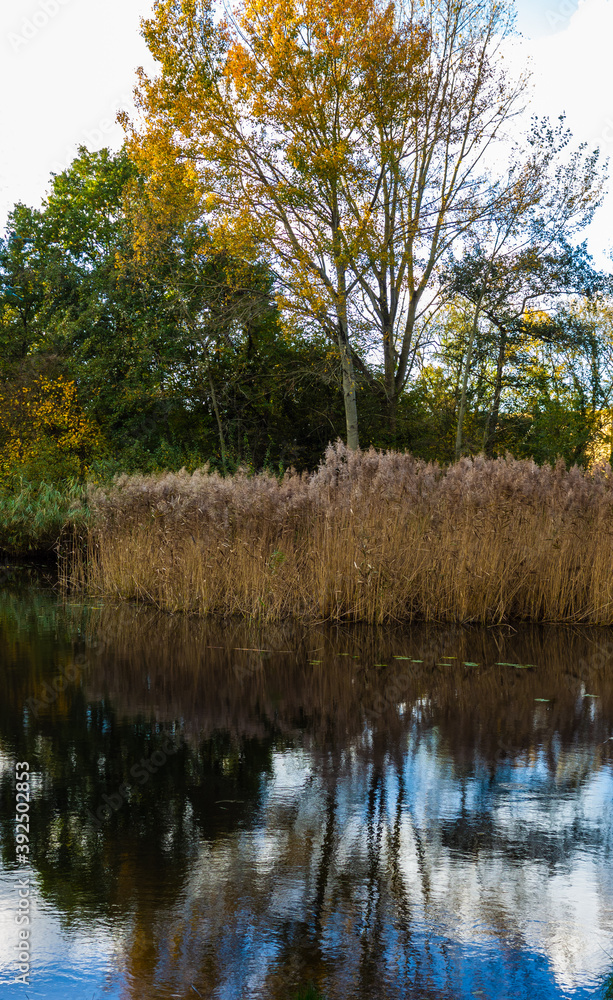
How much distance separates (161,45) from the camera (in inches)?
832

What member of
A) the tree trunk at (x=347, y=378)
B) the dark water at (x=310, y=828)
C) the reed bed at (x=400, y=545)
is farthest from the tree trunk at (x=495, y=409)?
the dark water at (x=310, y=828)

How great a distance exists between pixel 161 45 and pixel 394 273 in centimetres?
820

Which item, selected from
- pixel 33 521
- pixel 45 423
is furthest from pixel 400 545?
pixel 45 423

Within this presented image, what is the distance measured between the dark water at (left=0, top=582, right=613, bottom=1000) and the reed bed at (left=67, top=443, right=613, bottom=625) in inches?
82.8

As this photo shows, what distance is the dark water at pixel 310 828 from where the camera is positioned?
262cm

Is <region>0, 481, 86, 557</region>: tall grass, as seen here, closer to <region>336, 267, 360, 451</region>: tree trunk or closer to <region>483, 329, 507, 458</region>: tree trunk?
<region>336, 267, 360, 451</region>: tree trunk

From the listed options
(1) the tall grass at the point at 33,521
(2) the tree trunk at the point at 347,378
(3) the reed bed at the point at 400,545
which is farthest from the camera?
(2) the tree trunk at the point at 347,378

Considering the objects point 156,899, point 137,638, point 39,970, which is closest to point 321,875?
point 156,899

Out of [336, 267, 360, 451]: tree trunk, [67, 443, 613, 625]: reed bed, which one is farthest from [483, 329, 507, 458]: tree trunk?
[67, 443, 613, 625]: reed bed

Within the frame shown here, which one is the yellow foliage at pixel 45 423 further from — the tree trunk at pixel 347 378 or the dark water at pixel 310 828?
the dark water at pixel 310 828

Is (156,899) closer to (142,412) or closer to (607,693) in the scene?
(607,693)

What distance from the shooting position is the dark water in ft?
8.60

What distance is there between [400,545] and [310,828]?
591cm

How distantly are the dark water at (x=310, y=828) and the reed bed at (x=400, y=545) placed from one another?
2.10 m
